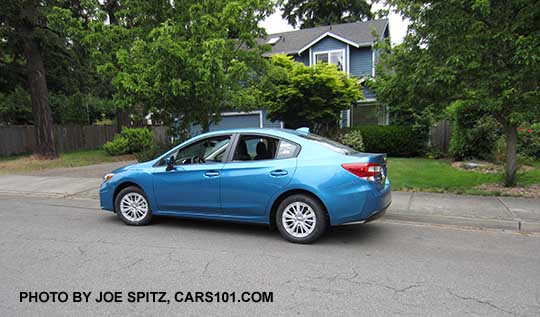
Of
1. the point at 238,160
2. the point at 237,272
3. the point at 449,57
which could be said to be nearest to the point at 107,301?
the point at 237,272

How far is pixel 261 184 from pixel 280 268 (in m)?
1.26

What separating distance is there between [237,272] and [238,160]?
1.79m

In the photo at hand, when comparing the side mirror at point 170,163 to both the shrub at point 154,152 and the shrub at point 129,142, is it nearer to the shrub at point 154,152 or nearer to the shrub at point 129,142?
the shrub at point 154,152

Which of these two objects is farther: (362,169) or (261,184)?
(261,184)

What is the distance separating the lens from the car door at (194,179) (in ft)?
16.7

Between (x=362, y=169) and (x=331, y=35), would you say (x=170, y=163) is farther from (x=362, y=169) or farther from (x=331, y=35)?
(x=331, y=35)

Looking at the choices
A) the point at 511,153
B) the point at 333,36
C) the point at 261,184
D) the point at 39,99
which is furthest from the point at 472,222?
the point at 39,99

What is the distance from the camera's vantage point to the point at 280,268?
12.6 ft

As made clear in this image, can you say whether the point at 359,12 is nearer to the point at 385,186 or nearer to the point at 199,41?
the point at 199,41

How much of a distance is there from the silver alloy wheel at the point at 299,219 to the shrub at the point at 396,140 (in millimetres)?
11546

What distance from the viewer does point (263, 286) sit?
3428 millimetres

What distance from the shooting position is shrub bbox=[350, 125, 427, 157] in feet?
48.2

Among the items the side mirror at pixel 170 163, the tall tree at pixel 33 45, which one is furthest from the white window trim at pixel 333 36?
the side mirror at pixel 170 163

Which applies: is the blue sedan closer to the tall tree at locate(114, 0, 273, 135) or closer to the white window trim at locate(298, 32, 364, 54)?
the tall tree at locate(114, 0, 273, 135)
